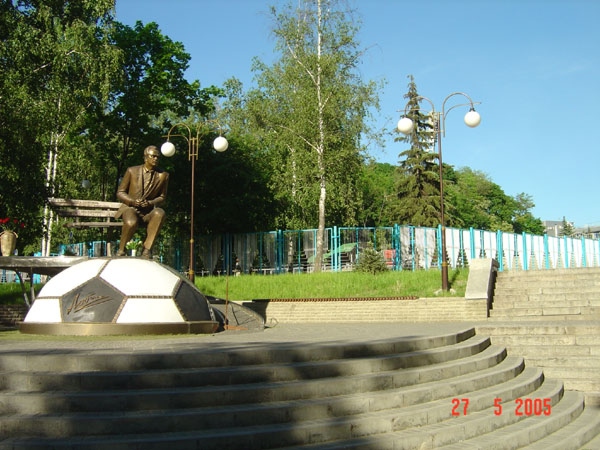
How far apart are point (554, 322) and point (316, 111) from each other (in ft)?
56.5

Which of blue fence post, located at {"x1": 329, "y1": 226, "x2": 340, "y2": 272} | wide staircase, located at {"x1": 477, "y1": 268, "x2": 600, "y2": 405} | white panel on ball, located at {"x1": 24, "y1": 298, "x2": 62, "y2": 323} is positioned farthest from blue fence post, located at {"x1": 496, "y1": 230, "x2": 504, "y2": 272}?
white panel on ball, located at {"x1": 24, "y1": 298, "x2": 62, "y2": 323}

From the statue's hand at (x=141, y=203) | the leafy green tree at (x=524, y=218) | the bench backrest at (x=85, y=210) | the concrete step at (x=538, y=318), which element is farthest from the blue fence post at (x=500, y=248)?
the leafy green tree at (x=524, y=218)

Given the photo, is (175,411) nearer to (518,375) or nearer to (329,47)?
(518,375)

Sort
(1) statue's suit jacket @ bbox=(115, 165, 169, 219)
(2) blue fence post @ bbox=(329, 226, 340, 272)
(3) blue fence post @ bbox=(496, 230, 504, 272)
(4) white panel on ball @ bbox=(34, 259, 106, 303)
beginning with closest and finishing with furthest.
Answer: (4) white panel on ball @ bbox=(34, 259, 106, 303)
(1) statue's suit jacket @ bbox=(115, 165, 169, 219)
(3) blue fence post @ bbox=(496, 230, 504, 272)
(2) blue fence post @ bbox=(329, 226, 340, 272)

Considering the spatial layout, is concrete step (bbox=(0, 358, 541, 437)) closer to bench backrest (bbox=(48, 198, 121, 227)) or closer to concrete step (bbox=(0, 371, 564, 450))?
concrete step (bbox=(0, 371, 564, 450))

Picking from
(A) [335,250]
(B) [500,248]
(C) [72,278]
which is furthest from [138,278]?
(B) [500,248]

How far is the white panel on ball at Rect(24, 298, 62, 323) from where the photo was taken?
969cm

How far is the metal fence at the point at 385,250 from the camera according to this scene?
25359 millimetres

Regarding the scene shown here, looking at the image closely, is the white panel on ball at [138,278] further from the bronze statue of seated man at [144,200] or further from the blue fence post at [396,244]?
the blue fence post at [396,244]

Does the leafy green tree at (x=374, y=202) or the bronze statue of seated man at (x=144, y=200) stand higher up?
the leafy green tree at (x=374, y=202)

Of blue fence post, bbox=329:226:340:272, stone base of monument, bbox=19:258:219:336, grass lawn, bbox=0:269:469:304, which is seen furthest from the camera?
blue fence post, bbox=329:226:340:272

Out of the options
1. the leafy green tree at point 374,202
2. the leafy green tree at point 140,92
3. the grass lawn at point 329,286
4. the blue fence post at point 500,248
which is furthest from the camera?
the leafy green tree at point 374,202

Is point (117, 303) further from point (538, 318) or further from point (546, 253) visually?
point (546, 253)

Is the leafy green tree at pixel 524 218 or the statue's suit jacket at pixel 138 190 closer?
the statue's suit jacket at pixel 138 190
